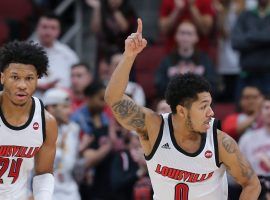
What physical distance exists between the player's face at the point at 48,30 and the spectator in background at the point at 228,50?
218cm

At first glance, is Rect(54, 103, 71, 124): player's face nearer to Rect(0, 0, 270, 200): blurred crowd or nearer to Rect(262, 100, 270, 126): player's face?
Rect(0, 0, 270, 200): blurred crowd

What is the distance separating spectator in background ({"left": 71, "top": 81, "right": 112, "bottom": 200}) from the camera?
9375mm

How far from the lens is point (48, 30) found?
34.6ft

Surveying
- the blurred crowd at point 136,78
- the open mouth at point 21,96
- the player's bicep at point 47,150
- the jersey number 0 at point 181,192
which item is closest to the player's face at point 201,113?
the jersey number 0 at point 181,192

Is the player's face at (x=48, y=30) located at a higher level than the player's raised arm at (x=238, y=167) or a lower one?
higher

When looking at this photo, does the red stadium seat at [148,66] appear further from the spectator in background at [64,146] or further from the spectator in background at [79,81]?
the spectator in background at [64,146]

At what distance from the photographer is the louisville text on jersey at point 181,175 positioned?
6.53 m

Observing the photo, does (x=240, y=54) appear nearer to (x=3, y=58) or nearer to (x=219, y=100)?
(x=219, y=100)

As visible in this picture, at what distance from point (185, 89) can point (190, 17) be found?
447cm

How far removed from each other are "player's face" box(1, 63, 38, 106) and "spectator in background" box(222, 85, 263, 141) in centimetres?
358

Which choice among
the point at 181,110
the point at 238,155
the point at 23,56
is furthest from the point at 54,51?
the point at 238,155

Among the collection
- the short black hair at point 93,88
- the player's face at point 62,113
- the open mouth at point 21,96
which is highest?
the short black hair at point 93,88

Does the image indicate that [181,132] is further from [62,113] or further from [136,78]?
[136,78]

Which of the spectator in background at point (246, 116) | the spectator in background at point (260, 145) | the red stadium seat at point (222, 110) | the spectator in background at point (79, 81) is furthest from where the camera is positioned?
the red stadium seat at point (222, 110)
